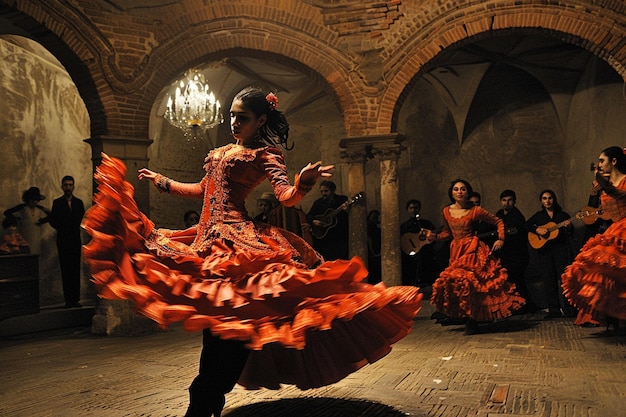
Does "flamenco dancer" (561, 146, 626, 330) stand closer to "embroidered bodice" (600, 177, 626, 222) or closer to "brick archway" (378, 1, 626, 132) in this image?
"embroidered bodice" (600, 177, 626, 222)

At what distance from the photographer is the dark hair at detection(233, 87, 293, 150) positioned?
3.57m

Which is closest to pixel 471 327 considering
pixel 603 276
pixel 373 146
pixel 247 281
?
pixel 603 276

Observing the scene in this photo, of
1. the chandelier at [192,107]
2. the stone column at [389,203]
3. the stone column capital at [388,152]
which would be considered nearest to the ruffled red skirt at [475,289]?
the stone column at [389,203]

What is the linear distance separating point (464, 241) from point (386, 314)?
425cm

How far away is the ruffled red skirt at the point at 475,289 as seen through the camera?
283 inches

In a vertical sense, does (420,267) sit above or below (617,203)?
below

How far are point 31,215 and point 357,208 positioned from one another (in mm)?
5328

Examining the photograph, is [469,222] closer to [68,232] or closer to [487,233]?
[487,233]

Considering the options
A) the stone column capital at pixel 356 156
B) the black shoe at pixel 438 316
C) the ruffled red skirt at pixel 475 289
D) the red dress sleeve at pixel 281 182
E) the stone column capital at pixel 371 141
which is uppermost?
the stone column capital at pixel 371 141

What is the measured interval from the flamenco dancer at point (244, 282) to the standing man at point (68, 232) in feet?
21.2

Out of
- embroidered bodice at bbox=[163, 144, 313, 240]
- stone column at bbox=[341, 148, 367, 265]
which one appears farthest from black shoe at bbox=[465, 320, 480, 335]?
embroidered bodice at bbox=[163, 144, 313, 240]

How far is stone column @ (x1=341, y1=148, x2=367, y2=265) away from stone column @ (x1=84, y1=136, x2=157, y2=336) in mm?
2931

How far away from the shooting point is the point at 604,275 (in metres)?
5.82

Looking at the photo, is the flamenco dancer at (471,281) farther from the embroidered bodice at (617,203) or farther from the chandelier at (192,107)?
the chandelier at (192,107)
